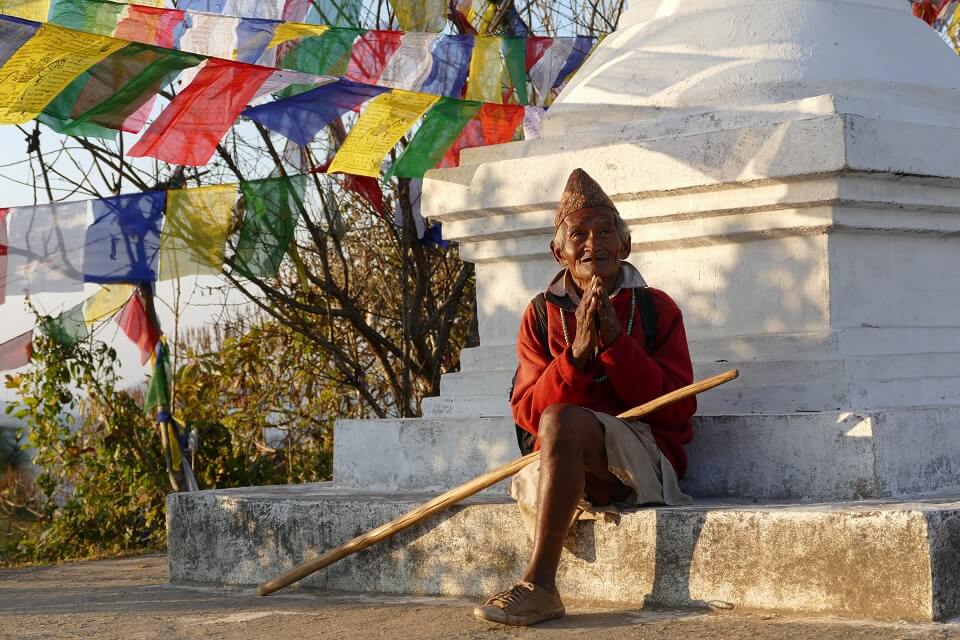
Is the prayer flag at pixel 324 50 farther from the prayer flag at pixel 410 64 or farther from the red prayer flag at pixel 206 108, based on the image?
the red prayer flag at pixel 206 108

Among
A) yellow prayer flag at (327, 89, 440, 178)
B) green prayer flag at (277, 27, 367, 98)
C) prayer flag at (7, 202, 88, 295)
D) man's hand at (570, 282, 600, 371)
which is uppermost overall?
green prayer flag at (277, 27, 367, 98)

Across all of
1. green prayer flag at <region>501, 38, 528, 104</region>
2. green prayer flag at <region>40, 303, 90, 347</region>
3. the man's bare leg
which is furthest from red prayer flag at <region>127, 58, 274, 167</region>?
the man's bare leg

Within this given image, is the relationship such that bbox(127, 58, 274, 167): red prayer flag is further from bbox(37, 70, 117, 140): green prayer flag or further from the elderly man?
the elderly man

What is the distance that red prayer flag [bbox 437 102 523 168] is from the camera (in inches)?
236

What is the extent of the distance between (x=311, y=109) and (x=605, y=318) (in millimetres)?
2684

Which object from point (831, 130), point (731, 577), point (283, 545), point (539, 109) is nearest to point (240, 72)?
point (539, 109)

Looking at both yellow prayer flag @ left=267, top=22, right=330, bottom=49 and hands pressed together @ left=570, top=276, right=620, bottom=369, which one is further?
yellow prayer flag @ left=267, top=22, right=330, bottom=49

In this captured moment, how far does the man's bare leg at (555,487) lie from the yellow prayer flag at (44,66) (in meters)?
3.07

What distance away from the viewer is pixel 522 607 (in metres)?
3.32

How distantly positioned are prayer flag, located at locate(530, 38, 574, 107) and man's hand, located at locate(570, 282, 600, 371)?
3.60m

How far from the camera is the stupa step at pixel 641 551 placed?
310 cm

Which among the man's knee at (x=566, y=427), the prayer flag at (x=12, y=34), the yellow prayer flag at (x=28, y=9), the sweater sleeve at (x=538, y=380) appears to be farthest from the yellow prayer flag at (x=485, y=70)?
the man's knee at (x=566, y=427)

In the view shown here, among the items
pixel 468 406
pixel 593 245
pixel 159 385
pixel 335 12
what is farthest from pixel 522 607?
pixel 335 12

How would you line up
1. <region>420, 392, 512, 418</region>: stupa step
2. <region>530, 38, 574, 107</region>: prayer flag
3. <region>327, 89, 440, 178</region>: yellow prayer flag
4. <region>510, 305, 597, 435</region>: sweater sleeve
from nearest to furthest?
<region>510, 305, 597, 435</region>: sweater sleeve → <region>420, 392, 512, 418</region>: stupa step → <region>327, 89, 440, 178</region>: yellow prayer flag → <region>530, 38, 574, 107</region>: prayer flag
